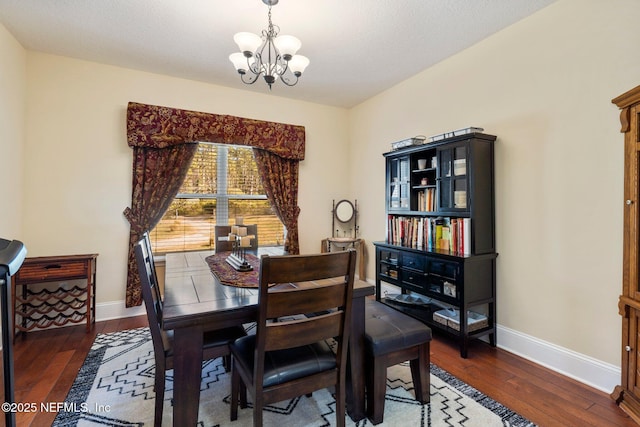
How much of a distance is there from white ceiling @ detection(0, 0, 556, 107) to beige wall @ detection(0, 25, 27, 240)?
18 centimetres

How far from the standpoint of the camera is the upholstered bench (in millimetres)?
1664

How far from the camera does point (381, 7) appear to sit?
227cm

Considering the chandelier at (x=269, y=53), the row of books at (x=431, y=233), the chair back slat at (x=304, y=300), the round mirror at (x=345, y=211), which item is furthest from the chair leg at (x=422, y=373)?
the round mirror at (x=345, y=211)

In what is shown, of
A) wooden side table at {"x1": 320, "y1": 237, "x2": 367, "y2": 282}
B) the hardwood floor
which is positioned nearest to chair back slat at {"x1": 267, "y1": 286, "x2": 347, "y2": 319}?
the hardwood floor

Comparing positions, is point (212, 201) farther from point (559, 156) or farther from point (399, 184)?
point (559, 156)

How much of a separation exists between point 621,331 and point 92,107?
187 inches

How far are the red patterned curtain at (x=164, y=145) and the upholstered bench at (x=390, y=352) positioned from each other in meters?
2.67

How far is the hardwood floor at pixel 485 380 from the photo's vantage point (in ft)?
5.71

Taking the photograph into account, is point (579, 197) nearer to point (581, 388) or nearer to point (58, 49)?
point (581, 388)

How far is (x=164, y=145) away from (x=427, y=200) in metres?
2.83

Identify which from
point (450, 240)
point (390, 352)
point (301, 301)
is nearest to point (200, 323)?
point (301, 301)

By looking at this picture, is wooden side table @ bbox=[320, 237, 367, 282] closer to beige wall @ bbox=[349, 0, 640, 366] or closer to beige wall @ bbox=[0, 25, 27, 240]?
beige wall @ bbox=[349, 0, 640, 366]

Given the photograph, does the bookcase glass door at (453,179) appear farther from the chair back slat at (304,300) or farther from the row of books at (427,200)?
the chair back slat at (304,300)

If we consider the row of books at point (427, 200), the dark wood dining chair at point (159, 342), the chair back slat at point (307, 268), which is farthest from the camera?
the row of books at point (427, 200)
